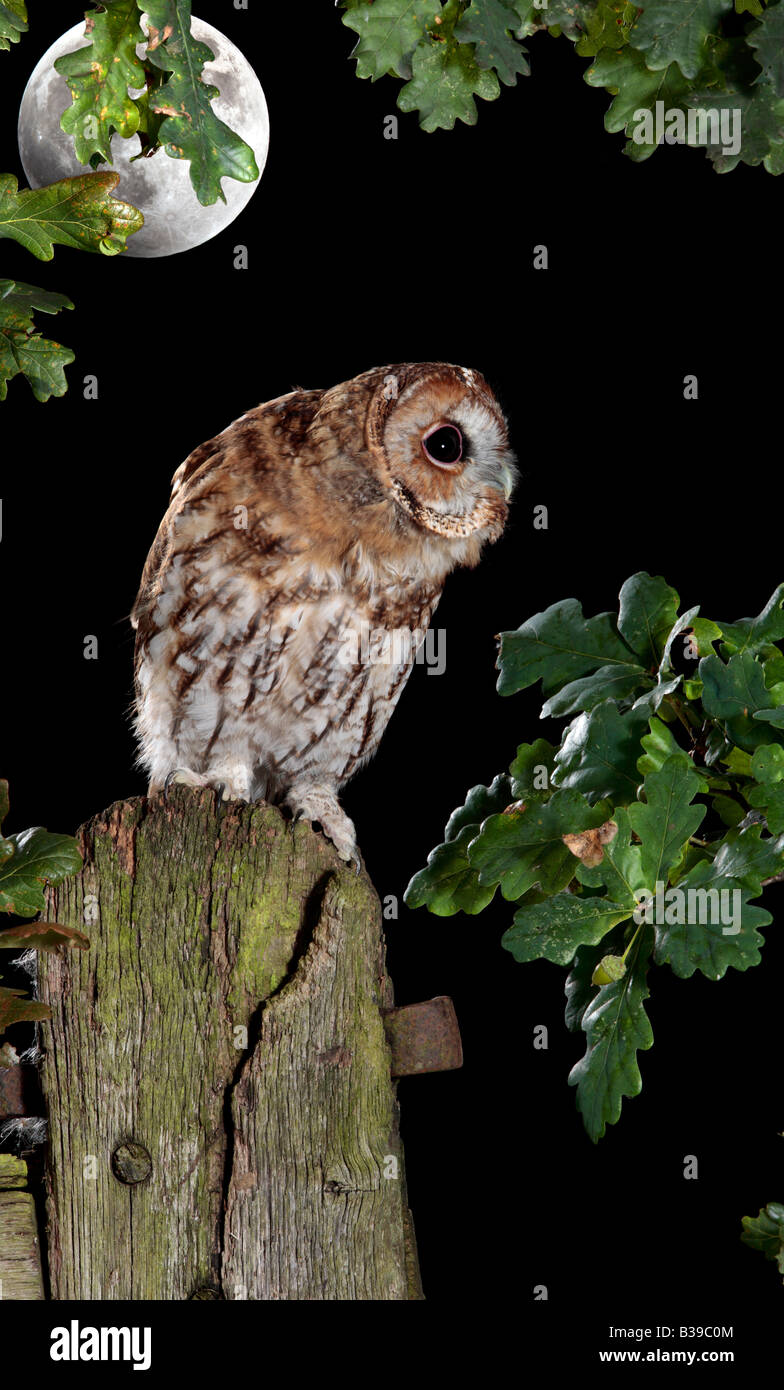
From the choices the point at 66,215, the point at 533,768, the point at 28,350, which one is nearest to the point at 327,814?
the point at 533,768

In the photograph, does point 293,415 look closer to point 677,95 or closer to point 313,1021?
point 677,95

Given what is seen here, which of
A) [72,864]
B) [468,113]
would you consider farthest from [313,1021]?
[468,113]

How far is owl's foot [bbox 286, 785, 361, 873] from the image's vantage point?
2387mm

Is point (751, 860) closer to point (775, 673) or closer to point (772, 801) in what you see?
point (772, 801)

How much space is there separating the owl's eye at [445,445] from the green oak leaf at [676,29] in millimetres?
694

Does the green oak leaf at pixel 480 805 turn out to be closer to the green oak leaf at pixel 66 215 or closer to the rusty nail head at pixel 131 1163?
the rusty nail head at pixel 131 1163

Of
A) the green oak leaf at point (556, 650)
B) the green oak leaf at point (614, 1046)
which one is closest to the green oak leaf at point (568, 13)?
the green oak leaf at point (556, 650)

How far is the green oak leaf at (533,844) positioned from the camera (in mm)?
1948

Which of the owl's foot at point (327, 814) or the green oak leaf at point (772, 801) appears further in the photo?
the owl's foot at point (327, 814)

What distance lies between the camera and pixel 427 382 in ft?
7.54

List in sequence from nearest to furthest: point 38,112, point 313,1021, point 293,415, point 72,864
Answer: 1. point 72,864
2. point 313,1021
3. point 38,112
4. point 293,415

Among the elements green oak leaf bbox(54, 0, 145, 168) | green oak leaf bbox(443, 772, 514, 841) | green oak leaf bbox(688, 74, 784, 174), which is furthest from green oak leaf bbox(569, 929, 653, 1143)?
green oak leaf bbox(54, 0, 145, 168)

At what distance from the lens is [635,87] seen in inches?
75.9
